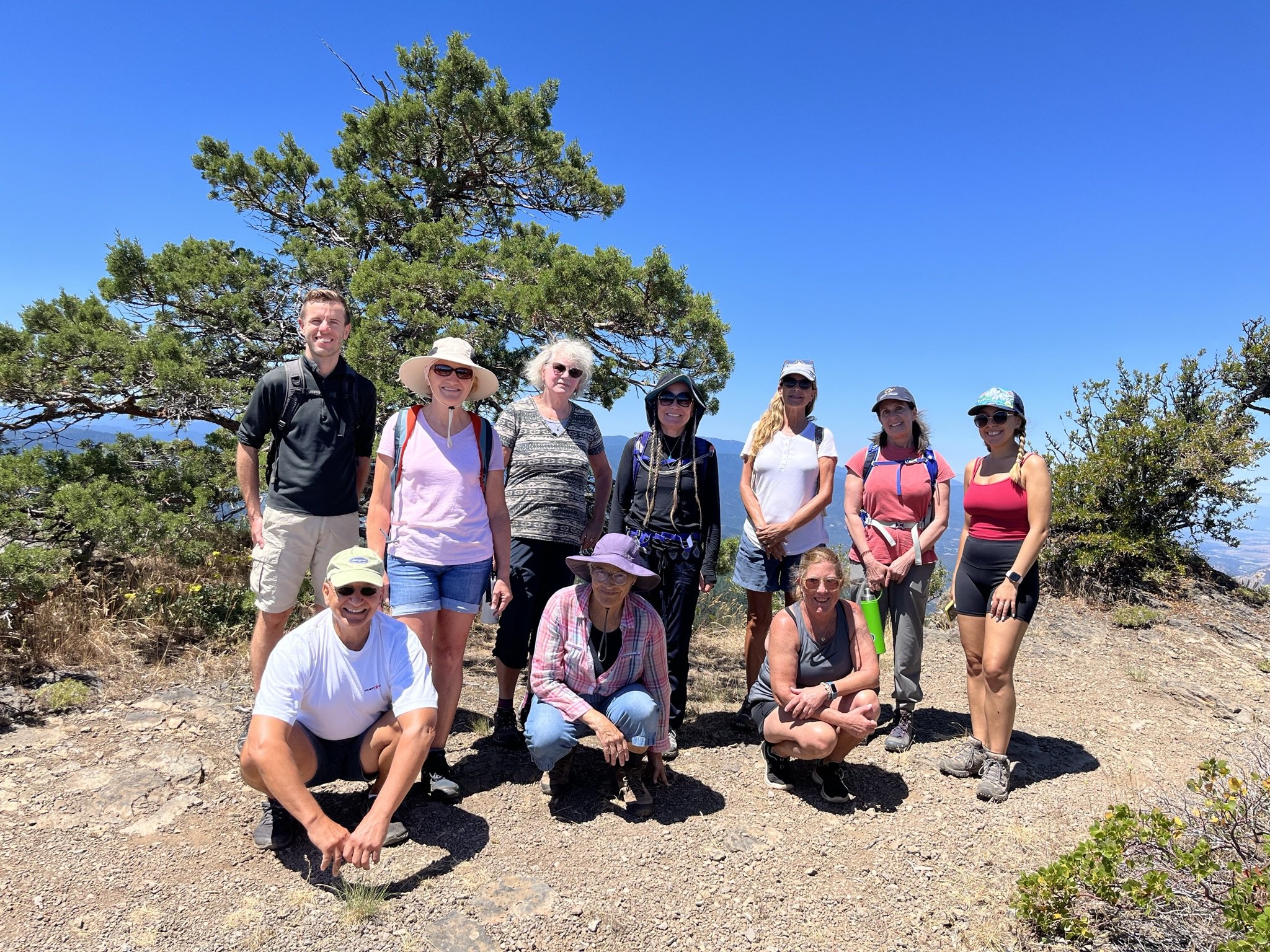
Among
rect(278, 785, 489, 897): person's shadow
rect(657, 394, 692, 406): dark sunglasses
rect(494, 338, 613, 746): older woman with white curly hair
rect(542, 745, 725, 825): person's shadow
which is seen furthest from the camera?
rect(657, 394, 692, 406): dark sunglasses

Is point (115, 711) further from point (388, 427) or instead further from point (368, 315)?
point (368, 315)

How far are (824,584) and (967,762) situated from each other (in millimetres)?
1547

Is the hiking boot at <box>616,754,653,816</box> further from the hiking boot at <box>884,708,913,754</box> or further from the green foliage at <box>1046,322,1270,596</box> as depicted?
the green foliage at <box>1046,322,1270,596</box>

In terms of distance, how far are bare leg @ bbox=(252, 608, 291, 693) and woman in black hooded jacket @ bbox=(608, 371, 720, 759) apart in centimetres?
180

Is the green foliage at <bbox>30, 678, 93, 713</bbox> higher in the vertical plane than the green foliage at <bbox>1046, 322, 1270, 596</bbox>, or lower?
lower

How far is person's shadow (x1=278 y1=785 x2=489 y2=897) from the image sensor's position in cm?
275

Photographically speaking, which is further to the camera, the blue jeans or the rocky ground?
the blue jeans

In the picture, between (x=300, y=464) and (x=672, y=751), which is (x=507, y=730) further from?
(x=300, y=464)

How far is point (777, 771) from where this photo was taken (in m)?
3.81

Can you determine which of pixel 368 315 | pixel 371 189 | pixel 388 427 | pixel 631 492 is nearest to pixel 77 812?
pixel 388 427

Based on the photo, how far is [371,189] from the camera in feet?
21.5

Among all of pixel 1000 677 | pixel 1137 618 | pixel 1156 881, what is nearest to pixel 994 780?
pixel 1000 677

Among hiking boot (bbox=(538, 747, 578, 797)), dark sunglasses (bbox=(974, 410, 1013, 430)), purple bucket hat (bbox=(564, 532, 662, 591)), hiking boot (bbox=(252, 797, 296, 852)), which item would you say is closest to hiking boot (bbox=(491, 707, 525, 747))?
hiking boot (bbox=(538, 747, 578, 797))

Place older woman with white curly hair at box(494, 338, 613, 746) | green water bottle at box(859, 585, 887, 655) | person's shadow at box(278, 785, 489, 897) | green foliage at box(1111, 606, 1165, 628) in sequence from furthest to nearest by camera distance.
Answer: green foliage at box(1111, 606, 1165, 628), green water bottle at box(859, 585, 887, 655), older woman with white curly hair at box(494, 338, 613, 746), person's shadow at box(278, 785, 489, 897)
